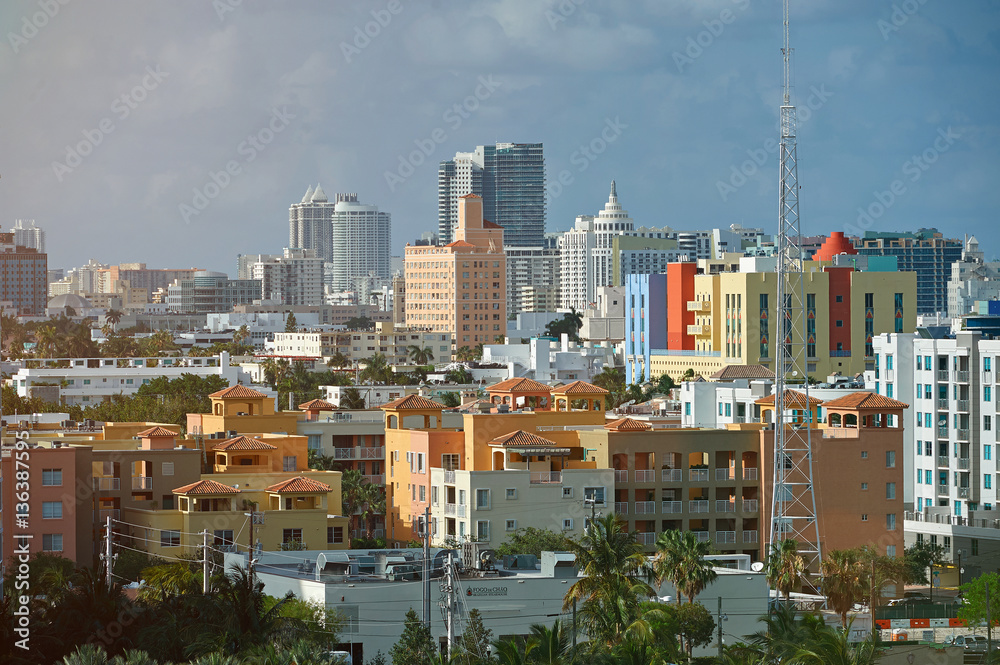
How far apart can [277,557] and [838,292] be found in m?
106

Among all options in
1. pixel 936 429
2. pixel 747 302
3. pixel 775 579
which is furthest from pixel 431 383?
pixel 775 579

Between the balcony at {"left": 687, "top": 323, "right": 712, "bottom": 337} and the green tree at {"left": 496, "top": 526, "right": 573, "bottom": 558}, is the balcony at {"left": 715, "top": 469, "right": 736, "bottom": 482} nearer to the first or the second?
the green tree at {"left": 496, "top": 526, "right": 573, "bottom": 558}

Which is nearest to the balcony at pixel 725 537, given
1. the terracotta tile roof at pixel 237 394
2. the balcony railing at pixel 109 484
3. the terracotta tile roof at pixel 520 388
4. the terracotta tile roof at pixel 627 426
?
the terracotta tile roof at pixel 627 426

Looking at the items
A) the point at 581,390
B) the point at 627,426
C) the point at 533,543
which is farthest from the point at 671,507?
the point at 581,390

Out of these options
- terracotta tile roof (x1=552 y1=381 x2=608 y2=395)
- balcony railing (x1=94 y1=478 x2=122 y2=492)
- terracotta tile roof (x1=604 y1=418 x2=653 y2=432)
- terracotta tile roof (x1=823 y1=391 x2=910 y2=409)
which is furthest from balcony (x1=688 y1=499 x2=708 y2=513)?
balcony railing (x1=94 y1=478 x2=122 y2=492)

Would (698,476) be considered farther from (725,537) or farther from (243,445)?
(243,445)

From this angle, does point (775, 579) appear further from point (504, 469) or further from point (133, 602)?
point (133, 602)

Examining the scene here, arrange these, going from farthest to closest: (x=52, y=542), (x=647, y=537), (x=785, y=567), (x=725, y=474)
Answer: (x=725, y=474)
(x=647, y=537)
(x=52, y=542)
(x=785, y=567)

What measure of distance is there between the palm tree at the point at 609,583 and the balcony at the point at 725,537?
1671 cm

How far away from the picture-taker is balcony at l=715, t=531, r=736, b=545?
225ft

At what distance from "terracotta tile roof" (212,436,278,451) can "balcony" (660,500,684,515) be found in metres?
16.7

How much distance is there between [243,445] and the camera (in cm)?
7306

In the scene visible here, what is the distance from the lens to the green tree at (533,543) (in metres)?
60.8

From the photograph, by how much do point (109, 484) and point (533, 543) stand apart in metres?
16.8
